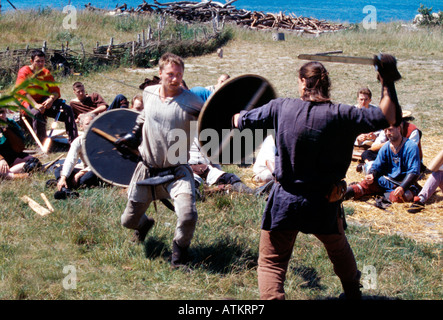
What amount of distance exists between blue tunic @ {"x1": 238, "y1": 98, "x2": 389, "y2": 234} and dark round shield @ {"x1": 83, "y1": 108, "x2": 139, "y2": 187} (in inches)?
66.3

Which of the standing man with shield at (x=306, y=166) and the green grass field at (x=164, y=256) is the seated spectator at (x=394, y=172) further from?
the standing man with shield at (x=306, y=166)

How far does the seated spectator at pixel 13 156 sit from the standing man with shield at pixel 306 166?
4.23 metres

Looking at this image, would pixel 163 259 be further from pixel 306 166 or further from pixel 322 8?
pixel 322 8

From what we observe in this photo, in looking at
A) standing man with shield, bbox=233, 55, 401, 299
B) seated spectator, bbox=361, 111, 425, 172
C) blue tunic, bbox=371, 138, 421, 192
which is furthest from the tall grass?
seated spectator, bbox=361, 111, 425, 172

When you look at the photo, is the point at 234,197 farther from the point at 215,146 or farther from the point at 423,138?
the point at 423,138

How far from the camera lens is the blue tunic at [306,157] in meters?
2.97

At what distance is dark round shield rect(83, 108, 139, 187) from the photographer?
14.9 ft

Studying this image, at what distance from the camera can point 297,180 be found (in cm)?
310

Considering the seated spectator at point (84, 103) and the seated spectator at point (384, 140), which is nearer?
the seated spectator at point (384, 140)

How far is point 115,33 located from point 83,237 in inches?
623

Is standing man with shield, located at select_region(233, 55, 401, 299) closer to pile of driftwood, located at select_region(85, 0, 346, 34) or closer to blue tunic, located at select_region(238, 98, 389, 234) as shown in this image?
blue tunic, located at select_region(238, 98, 389, 234)

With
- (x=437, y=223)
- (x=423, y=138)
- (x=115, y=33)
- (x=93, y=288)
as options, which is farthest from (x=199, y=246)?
(x=115, y=33)

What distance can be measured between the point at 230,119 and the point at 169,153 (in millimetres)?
617

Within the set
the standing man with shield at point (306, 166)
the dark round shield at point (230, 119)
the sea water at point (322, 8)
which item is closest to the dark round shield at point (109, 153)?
the dark round shield at point (230, 119)
